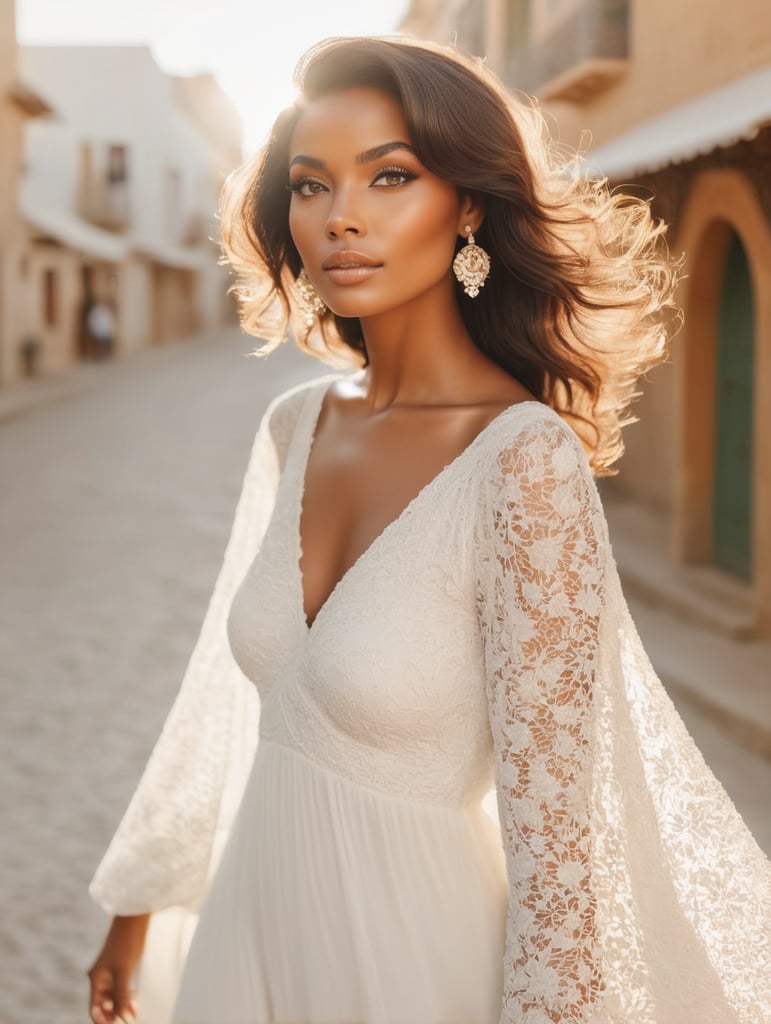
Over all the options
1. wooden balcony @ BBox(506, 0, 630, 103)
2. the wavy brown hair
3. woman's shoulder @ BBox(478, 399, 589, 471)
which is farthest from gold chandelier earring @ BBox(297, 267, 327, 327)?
wooden balcony @ BBox(506, 0, 630, 103)

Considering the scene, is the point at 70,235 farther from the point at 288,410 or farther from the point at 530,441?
the point at 530,441

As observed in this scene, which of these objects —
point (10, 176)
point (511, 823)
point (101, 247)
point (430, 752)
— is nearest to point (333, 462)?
point (430, 752)

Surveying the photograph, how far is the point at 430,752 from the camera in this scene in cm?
171

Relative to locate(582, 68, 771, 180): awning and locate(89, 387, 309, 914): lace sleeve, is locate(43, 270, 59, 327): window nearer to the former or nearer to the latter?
locate(582, 68, 771, 180): awning

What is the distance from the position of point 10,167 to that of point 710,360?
16.3 meters

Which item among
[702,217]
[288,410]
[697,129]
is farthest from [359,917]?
[702,217]

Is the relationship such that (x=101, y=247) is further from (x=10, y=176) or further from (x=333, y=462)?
(x=333, y=462)

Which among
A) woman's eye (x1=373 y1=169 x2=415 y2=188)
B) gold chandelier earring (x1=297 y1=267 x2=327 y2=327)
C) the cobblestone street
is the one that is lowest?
the cobblestone street

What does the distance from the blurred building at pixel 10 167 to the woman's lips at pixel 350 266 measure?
67.7 feet

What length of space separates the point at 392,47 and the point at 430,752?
96 cm

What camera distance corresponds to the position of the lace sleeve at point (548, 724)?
4.90 feet

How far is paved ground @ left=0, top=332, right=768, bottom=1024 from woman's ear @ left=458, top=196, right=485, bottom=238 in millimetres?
2884

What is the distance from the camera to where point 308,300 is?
235 cm

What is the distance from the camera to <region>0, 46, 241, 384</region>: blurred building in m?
29.0
